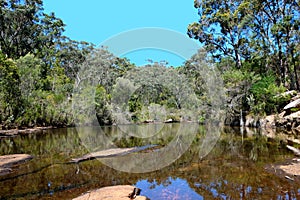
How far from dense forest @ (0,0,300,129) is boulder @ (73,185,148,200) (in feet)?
48.8

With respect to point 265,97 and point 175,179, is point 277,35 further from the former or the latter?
point 175,179

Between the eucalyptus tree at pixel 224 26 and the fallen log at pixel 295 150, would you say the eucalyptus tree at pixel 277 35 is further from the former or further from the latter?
the fallen log at pixel 295 150

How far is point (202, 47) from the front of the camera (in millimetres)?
24797

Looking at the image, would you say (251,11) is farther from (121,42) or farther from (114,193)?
(114,193)

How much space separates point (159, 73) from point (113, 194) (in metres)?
22.7

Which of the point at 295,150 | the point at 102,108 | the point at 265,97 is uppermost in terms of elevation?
the point at 265,97

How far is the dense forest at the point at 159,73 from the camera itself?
59.0 ft

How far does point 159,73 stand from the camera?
86.7 ft

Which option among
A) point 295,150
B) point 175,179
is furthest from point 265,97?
point 175,179

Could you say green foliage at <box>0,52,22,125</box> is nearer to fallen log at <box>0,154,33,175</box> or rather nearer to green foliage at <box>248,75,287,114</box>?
fallen log at <box>0,154,33,175</box>

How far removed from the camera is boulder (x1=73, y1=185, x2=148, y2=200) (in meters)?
4.15

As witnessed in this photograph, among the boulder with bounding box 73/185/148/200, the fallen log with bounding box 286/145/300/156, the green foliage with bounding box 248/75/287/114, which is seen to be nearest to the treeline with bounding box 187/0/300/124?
the green foliage with bounding box 248/75/287/114

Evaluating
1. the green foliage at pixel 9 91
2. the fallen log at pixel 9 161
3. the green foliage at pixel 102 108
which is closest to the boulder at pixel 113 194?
the fallen log at pixel 9 161

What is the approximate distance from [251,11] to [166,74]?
432 inches
